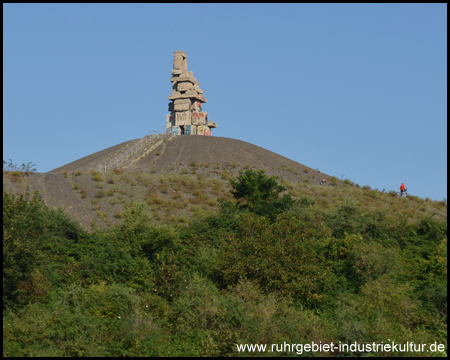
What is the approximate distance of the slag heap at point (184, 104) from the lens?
5919cm

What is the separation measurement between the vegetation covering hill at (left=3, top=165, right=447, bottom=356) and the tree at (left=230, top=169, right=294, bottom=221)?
98mm

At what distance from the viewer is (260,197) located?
29422 millimetres

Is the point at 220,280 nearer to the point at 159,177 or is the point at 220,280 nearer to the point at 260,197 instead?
the point at 260,197

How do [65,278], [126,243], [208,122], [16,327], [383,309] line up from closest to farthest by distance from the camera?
[16,327], [383,309], [65,278], [126,243], [208,122]

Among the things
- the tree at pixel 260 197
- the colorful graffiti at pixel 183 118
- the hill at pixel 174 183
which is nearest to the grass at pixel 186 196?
the hill at pixel 174 183

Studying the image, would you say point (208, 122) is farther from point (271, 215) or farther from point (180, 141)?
point (271, 215)

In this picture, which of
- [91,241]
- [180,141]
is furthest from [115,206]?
[180,141]

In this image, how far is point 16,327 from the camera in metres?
17.0

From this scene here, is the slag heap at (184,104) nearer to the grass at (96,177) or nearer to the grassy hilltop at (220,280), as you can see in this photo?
the grass at (96,177)

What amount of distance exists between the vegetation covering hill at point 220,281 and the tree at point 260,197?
10 centimetres

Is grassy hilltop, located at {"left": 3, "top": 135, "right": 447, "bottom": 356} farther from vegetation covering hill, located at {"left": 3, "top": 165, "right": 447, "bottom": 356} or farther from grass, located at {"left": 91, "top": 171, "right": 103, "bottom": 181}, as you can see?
grass, located at {"left": 91, "top": 171, "right": 103, "bottom": 181}

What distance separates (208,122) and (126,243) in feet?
128

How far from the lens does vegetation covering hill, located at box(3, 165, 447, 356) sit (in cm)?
1714

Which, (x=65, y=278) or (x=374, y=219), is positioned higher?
(x=374, y=219)
